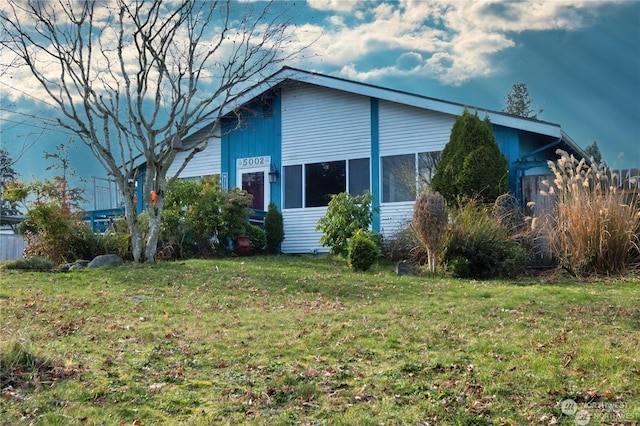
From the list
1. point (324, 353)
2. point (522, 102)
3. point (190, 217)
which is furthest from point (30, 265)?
point (522, 102)

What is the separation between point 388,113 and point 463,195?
158 inches

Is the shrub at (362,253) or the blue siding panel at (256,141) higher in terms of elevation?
the blue siding panel at (256,141)

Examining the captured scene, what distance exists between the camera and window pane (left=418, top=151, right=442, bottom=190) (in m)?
13.9

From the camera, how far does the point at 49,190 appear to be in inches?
517

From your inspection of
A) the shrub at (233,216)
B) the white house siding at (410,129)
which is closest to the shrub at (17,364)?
the shrub at (233,216)

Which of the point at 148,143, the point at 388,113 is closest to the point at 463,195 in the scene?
the point at 388,113

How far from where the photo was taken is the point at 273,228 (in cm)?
1466

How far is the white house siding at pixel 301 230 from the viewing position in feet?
50.8

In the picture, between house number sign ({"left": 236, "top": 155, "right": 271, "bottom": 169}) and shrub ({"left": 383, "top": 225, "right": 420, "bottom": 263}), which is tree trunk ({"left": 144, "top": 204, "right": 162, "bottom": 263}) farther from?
house number sign ({"left": 236, "top": 155, "right": 271, "bottom": 169})

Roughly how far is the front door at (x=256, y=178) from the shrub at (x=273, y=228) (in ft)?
5.06

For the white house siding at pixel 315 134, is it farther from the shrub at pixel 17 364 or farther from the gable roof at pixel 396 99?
the shrub at pixel 17 364

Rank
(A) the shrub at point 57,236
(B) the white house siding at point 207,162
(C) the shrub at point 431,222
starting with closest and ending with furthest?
1. (C) the shrub at point 431,222
2. (A) the shrub at point 57,236
3. (B) the white house siding at point 207,162

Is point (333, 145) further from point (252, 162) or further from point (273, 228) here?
point (273, 228)

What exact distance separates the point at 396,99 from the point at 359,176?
2327mm
